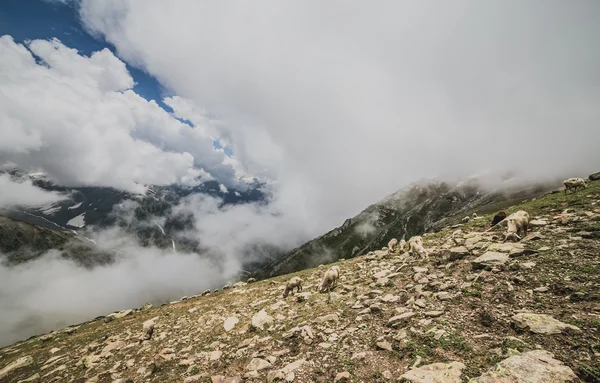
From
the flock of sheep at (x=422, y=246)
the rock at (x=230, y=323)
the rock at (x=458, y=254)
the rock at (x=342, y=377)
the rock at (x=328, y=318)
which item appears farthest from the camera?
the flock of sheep at (x=422, y=246)

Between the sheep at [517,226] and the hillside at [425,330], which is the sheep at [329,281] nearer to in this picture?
the hillside at [425,330]

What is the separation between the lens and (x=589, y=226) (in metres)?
14.5

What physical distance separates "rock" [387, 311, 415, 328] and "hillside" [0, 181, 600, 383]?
4cm

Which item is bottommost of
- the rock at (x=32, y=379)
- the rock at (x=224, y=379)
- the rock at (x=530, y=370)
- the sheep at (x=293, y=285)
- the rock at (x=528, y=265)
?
the rock at (x=530, y=370)

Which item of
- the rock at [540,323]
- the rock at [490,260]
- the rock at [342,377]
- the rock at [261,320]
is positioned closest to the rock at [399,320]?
the rock at [342,377]

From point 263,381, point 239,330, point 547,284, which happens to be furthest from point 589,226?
point 239,330

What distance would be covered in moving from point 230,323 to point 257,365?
22.2 feet

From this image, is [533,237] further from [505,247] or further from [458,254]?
[458,254]

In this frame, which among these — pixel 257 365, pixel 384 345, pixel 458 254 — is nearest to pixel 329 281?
pixel 458 254

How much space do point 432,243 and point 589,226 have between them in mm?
9761

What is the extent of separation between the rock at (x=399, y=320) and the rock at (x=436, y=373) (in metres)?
2.53

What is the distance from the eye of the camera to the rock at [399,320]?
35.0ft

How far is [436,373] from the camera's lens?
7754mm

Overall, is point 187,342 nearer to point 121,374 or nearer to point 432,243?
point 121,374
